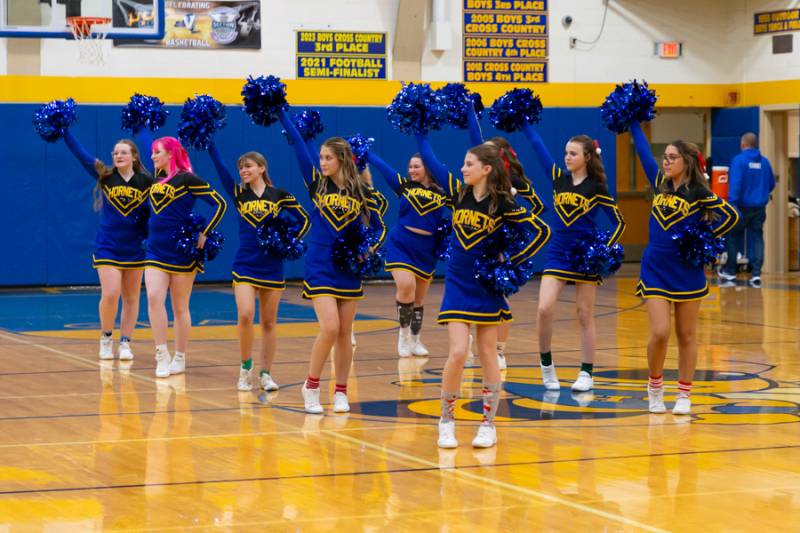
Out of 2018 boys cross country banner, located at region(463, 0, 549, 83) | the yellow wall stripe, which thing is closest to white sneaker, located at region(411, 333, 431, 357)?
the yellow wall stripe

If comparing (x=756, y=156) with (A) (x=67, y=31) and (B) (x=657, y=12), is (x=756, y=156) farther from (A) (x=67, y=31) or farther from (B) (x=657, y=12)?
(A) (x=67, y=31)

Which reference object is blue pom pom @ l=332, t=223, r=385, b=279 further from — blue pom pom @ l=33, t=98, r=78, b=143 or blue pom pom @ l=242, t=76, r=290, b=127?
blue pom pom @ l=33, t=98, r=78, b=143

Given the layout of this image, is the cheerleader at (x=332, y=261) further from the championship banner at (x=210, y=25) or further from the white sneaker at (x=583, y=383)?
the championship banner at (x=210, y=25)

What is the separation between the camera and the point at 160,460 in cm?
670

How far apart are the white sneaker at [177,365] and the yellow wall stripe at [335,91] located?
8.56 m

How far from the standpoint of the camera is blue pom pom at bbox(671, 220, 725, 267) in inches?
309

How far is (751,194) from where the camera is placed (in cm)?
1841

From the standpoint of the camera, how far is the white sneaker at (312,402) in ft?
26.5

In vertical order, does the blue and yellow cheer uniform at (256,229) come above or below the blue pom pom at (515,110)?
below

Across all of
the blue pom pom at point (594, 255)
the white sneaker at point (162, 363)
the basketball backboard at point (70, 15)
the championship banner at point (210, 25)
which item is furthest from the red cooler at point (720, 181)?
the white sneaker at point (162, 363)

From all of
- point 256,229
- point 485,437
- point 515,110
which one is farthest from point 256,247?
point 485,437

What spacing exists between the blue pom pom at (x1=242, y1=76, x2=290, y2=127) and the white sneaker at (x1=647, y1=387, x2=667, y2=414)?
2956 millimetres

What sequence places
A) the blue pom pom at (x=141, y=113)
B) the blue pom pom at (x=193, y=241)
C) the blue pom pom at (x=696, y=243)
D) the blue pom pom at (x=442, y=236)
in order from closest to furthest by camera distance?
the blue pom pom at (x=696, y=243) → the blue pom pom at (x=193, y=241) → the blue pom pom at (x=141, y=113) → the blue pom pom at (x=442, y=236)

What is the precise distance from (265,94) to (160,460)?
274 centimetres
